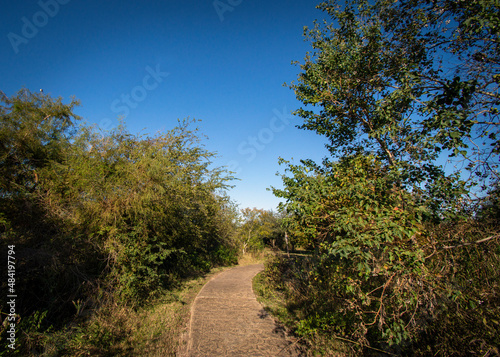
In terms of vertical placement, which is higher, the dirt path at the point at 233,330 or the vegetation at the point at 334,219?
the vegetation at the point at 334,219

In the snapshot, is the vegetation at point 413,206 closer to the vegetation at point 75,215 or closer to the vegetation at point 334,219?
the vegetation at point 334,219

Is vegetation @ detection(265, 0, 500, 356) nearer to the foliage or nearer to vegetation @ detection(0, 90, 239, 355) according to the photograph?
vegetation @ detection(0, 90, 239, 355)

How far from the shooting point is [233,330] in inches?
214

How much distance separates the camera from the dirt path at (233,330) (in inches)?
177

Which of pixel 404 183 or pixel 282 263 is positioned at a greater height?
pixel 404 183

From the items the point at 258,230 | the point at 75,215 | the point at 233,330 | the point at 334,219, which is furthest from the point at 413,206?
the point at 258,230

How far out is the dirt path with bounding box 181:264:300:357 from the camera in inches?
177

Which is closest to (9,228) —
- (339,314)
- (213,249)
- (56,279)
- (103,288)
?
(56,279)

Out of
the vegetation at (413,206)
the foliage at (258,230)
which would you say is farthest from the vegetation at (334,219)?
the foliage at (258,230)

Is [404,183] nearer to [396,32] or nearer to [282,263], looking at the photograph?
[396,32]

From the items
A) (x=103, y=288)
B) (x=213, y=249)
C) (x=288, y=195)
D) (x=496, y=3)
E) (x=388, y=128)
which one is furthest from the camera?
(x=213, y=249)

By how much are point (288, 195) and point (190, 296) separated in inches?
249

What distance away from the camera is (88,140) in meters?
8.18

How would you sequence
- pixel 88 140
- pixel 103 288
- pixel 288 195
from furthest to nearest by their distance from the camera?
pixel 88 140 → pixel 103 288 → pixel 288 195
